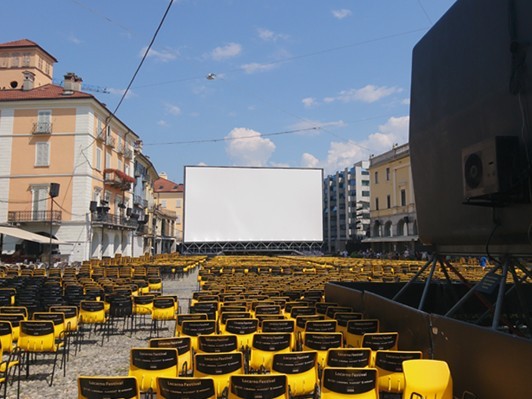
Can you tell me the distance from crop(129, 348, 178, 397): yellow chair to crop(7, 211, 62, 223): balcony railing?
29822 mm

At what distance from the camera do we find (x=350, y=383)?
11.7 ft

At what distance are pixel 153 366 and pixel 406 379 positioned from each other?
7.83 ft

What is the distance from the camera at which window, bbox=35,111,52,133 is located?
31.9 meters

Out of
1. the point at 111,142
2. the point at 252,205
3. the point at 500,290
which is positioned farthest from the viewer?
the point at 252,205

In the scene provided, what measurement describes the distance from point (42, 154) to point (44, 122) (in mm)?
2394

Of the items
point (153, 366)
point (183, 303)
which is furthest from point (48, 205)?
point (153, 366)

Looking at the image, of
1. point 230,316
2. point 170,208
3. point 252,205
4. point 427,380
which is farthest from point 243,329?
point 170,208

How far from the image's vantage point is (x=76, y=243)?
30953 mm

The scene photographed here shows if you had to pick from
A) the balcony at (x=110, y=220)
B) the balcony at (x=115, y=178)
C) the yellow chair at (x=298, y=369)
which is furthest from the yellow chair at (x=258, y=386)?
the balcony at (x=115, y=178)

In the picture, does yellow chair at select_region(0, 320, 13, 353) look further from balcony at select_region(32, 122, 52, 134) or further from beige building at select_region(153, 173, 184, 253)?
beige building at select_region(153, 173, 184, 253)

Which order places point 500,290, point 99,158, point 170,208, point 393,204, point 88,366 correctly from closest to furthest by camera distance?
point 500,290 < point 88,366 < point 99,158 < point 393,204 < point 170,208

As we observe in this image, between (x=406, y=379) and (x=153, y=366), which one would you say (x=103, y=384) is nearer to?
(x=153, y=366)

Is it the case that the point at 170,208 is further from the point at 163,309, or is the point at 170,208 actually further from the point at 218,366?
the point at 218,366

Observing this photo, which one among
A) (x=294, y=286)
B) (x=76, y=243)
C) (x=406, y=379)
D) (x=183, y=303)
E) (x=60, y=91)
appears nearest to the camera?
(x=406, y=379)
